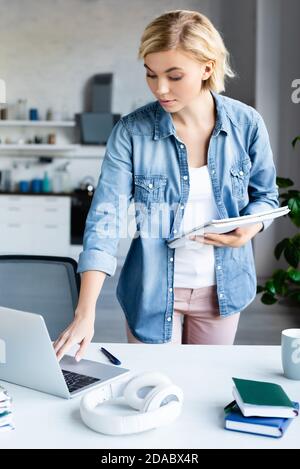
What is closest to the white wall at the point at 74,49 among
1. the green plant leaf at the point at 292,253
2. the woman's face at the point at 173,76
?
the green plant leaf at the point at 292,253

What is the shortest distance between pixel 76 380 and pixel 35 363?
0.14 metres

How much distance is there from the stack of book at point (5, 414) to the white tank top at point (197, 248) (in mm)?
738

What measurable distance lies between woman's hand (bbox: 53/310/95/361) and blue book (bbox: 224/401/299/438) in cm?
40

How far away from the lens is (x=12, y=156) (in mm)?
7945

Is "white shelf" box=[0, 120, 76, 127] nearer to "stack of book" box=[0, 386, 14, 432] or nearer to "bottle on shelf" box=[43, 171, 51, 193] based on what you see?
"bottle on shelf" box=[43, 171, 51, 193]

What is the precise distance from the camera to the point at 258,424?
45.7 inches

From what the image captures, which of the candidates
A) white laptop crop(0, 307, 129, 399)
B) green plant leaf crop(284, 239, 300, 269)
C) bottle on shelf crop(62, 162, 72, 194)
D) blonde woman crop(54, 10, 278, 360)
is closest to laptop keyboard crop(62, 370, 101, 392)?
white laptop crop(0, 307, 129, 399)

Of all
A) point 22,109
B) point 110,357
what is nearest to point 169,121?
point 110,357

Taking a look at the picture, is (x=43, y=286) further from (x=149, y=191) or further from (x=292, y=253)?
(x=292, y=253)

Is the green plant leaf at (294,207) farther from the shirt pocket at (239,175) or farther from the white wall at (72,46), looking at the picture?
the white wall at (72,46)

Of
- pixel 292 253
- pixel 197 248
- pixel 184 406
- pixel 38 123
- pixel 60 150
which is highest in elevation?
pixel 38 123

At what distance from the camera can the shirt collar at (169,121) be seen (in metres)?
1.84

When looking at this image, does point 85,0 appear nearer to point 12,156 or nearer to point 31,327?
point 12,156

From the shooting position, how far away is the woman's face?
162cm
